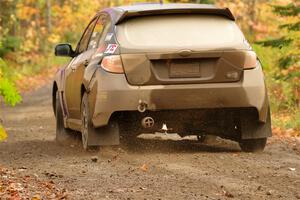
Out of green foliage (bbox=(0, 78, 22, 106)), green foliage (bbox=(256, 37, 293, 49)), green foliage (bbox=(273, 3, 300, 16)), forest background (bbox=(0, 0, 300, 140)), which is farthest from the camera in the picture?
green foliage (bbox=(256, 37, 293, 49))

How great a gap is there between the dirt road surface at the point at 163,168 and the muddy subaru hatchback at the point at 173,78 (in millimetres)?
347

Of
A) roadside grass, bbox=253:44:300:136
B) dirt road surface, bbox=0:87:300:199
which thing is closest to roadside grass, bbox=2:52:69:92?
roadside grass, bbox=253:44:300:136

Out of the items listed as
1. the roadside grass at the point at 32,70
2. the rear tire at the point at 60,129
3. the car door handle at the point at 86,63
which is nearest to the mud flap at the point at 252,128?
the car door handle at the point at 86,63

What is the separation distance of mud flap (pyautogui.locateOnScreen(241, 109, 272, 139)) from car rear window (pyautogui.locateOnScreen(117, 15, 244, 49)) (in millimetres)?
919

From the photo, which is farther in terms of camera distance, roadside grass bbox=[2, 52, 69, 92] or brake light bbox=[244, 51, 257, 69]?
roadside grass bbox=[2, 52, 69, 92]

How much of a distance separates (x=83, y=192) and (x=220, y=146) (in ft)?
14.9

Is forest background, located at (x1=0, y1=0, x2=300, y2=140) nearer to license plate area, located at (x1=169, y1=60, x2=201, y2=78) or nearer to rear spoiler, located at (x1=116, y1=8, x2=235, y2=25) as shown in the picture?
rear spoiler, located at (x1=116, y1=8, x2=235, y2=25)

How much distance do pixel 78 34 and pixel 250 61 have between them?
49.2 meters

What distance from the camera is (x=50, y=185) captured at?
732 centimetres

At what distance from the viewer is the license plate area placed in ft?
30.7

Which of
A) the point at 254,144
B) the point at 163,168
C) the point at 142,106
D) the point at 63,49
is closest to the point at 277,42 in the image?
the point at 63,49

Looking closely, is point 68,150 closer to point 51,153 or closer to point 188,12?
point 51,153

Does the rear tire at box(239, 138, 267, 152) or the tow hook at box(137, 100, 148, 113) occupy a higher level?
the tow hook at box(137, 100, 148, 113)

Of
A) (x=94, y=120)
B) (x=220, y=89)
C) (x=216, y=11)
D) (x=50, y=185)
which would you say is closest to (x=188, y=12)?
(x=216, y=11)
